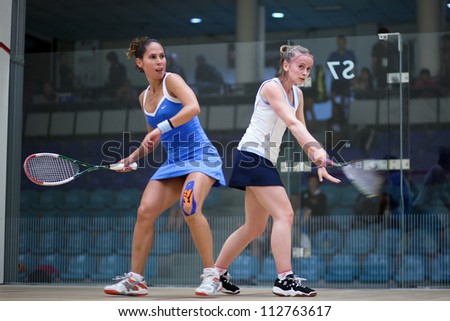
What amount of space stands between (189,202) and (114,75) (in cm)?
310

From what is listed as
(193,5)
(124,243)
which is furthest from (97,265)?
(193,5)

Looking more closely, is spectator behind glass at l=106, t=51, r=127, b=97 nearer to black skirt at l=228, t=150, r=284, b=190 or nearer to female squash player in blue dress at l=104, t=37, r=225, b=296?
female squash player in blue dress at l=104, t=37, r=225, b=296

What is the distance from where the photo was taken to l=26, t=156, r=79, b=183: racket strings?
5082 millimetres

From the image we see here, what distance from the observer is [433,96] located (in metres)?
7.05

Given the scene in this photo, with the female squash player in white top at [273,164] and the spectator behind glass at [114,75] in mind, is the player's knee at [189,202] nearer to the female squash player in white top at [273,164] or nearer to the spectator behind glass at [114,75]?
the female squash player in white top at [273,164]

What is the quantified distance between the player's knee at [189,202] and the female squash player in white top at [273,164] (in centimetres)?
27

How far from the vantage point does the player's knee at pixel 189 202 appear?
464 centimetres

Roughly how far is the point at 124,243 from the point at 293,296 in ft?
9.32

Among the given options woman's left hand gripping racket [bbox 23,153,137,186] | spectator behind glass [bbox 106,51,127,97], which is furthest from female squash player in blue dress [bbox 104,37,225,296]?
spectator behind glass [bbox 106,51,127,97]

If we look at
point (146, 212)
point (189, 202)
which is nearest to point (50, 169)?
point (146, 212)

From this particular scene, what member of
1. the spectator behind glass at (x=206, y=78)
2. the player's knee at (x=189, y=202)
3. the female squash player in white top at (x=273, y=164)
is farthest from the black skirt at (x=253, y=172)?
the spectator behind glass at (x=206, y=78)

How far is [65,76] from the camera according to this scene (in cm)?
757

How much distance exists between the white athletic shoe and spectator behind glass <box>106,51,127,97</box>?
3.08 m

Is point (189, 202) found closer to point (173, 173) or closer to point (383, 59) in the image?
point (173, 173)
